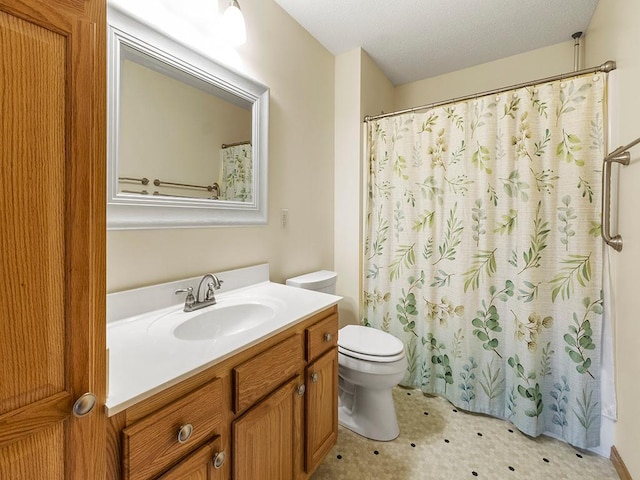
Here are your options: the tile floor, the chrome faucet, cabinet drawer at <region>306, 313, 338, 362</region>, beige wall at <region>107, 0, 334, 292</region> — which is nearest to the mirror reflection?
beige wall at <region>107, 0, 334, 292</region>

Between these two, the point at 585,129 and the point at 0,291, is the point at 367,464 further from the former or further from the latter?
the point at 585,129

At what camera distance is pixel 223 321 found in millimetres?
1242

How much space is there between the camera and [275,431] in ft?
3.30

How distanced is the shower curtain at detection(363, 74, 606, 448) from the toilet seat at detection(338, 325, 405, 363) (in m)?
0.39

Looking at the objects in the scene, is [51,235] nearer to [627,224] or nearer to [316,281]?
[316,281]

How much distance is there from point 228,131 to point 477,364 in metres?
1.98

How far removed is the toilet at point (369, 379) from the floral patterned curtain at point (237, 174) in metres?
0.58

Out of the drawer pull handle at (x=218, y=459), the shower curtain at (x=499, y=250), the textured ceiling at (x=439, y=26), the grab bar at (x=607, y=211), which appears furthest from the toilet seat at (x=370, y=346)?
the textured ceiling at (x=439, y=26)

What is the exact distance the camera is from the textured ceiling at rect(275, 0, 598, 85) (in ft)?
5.57

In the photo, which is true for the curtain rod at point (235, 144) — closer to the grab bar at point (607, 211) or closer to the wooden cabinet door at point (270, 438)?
the wooden cabinet door at point (270, 438)

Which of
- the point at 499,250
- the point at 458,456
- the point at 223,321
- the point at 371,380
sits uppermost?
the point at 499,250

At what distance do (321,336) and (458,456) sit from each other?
1005 mm

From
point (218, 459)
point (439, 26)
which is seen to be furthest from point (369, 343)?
point (439, 26)

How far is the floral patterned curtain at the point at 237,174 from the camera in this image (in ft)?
4.72
